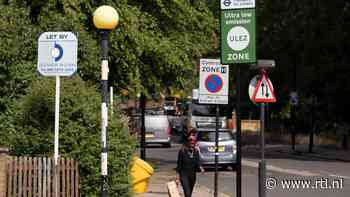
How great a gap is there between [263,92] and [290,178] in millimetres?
11233

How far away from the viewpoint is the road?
20578mm

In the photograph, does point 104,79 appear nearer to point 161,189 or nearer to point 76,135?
point 76,135

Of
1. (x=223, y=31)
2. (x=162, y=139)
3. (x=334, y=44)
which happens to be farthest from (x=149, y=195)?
(x=162, y=139)

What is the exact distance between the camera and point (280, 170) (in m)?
29.6

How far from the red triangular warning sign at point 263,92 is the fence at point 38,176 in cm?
386

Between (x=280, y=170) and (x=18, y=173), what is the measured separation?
18.1 m

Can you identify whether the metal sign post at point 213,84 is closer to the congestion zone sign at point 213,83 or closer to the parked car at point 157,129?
the congestion zone sign at point 213,83

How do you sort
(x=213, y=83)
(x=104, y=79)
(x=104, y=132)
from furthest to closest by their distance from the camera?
(x=213, y=83) → (x=104, y=79) → (x=104, y=132)

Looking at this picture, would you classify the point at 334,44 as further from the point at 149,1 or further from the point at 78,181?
the point at 78,181

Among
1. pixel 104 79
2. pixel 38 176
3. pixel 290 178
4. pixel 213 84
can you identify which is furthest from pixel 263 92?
pixel 290 178

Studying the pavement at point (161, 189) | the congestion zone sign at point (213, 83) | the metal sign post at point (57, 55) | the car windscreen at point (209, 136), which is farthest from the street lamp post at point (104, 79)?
the car windscreen at point (209, 136)

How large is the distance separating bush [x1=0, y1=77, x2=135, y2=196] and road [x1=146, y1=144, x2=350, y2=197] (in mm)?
7270

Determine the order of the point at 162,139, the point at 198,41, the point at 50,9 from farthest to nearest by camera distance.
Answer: the point at 162,139 < the point at 198,41 < the point at 50,9

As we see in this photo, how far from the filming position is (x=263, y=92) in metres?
14.8
